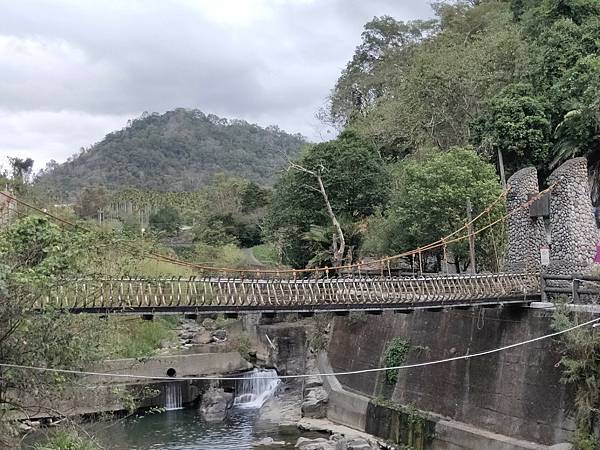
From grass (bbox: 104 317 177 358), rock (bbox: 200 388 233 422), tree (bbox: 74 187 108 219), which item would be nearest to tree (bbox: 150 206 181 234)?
tree (bbox: 74 187 108 219)

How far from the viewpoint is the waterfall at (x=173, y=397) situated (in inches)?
819

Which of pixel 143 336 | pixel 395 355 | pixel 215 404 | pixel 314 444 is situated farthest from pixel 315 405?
pixel 143 336

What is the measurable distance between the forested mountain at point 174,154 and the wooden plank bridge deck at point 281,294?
220ft

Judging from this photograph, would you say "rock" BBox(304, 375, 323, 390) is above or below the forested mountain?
below

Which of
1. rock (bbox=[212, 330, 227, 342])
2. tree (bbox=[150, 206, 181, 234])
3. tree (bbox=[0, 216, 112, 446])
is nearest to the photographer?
tree (bbox=[0, 216, 112, 446])

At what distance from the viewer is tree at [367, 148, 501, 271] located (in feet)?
61.9

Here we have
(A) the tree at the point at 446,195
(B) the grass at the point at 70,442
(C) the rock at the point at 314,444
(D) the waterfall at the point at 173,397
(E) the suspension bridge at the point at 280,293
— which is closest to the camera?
(B) the grass at the point at 70,442

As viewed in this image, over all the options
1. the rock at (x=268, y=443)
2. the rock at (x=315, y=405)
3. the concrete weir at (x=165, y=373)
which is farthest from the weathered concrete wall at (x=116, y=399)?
the rock at (x=315, y=405)

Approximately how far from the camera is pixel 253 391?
71.8 feet

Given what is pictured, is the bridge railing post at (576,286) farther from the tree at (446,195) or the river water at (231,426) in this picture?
the river water at (231,426)

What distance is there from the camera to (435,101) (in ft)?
86.5

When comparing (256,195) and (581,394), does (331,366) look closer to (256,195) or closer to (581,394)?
(581,394)

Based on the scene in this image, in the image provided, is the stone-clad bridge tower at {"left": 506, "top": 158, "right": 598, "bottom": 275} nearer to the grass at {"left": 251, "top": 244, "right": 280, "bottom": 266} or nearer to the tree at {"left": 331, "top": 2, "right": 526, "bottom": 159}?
the tree at {"left": 331, "top": 2, "right": 526, "bottom": 159}

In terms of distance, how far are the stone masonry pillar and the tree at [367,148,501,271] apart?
9.63 ft
